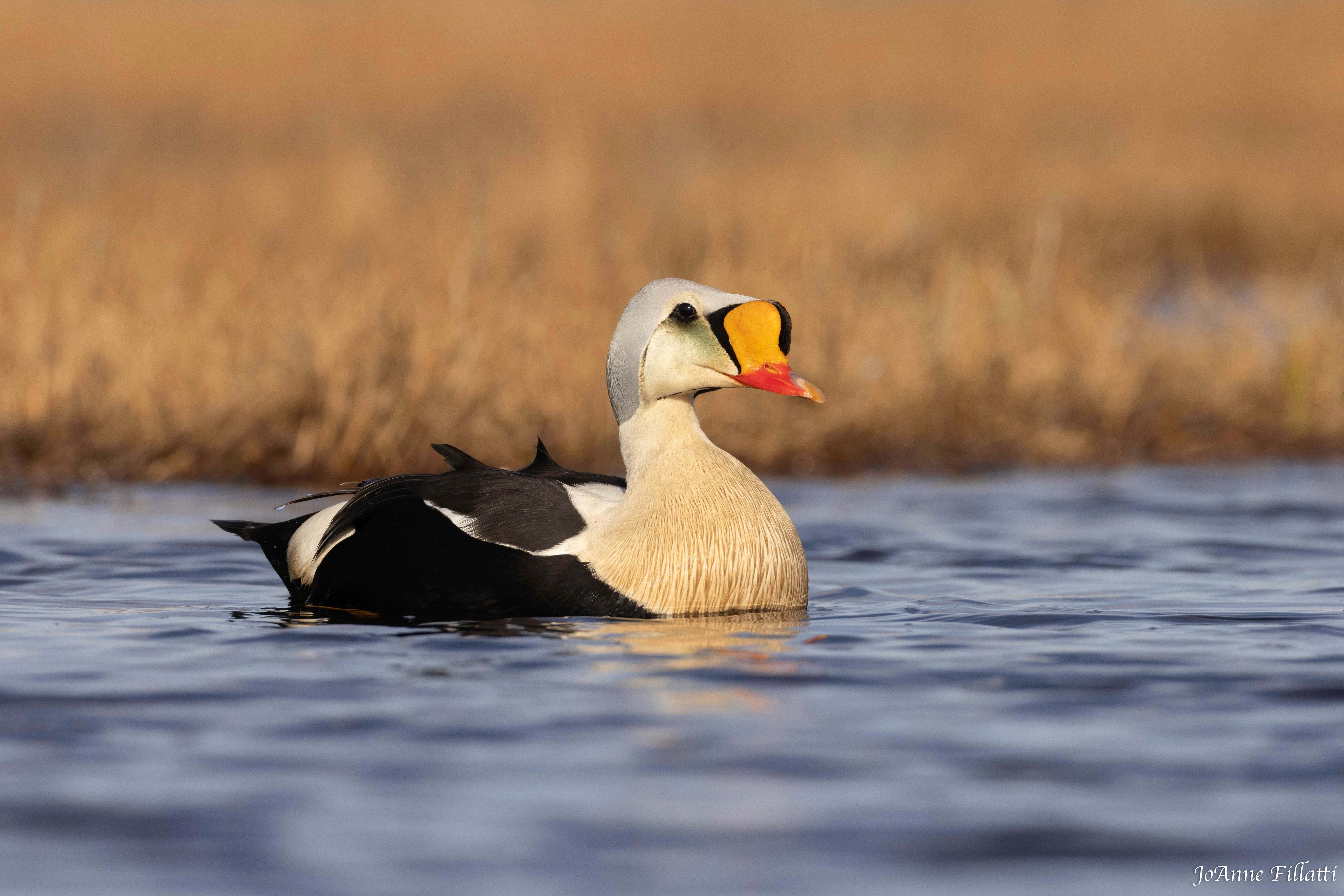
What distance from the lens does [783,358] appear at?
5.69 m

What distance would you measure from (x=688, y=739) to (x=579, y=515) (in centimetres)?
168

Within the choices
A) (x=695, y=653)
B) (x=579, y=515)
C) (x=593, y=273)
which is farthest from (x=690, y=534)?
(x=593, y=273)

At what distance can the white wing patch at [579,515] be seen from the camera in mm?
5613

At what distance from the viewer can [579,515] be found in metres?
5.75

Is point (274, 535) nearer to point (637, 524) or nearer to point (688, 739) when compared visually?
point (637, 524)

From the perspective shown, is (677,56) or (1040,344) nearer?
(1040,344)

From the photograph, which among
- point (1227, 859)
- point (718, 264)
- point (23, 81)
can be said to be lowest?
point (1227, 859)

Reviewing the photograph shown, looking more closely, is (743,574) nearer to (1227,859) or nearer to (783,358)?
(783,358)

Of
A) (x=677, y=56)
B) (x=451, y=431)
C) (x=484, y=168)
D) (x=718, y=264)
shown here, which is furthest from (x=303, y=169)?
(x=677, y=56)

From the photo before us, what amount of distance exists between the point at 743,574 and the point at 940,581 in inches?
49.2

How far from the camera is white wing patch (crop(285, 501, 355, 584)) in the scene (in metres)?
6.04
